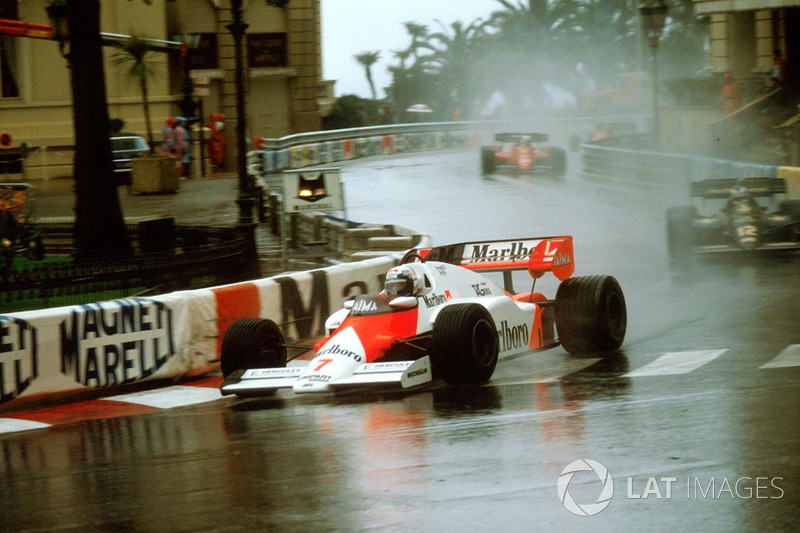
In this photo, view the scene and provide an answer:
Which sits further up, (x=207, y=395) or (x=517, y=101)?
(x=517, y=101)

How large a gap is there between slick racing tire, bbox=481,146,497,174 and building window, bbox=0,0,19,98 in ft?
49.9

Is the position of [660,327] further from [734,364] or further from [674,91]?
[674,91]

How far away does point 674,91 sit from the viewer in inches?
1475

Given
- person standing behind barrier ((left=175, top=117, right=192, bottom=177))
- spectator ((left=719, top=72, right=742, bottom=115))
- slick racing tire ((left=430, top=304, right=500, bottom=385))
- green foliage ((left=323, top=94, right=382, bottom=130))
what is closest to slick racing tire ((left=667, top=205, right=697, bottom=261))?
slick racing tire ((left=430, top=304, right=500, bottom=385))

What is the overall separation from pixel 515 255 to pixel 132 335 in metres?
3.79

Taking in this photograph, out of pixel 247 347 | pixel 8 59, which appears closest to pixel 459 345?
pixel 247 347

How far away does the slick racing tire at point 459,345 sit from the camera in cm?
901

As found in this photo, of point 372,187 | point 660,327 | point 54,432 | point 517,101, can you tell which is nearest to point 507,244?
point 660,327

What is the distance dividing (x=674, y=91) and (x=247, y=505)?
3372 centimetres

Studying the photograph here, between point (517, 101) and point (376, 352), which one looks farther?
point (517, 101)

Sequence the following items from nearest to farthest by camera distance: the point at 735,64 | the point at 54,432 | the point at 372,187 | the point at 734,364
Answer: the point at 54,432
the point at 734,364
the point at 372,187
the point at 735,64

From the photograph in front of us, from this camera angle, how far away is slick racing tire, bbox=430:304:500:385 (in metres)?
9.01

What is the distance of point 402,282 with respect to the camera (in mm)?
9617

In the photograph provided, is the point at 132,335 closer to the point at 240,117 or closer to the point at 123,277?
the point at 123,277
